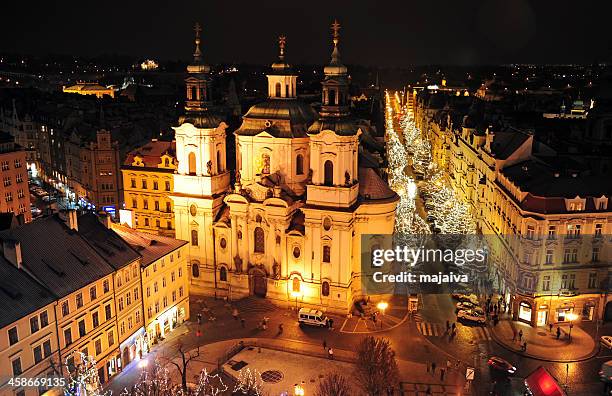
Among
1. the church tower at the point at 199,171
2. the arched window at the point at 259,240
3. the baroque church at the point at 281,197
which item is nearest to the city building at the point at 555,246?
the baroque church at the point at 281,197

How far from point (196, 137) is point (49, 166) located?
60.3m

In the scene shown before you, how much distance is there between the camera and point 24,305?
39.5 meters

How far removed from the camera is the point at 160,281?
54.0 m

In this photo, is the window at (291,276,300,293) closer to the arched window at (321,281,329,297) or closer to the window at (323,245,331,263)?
the arched window at (321,281,329,297)

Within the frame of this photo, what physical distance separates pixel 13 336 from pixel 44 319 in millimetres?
2773

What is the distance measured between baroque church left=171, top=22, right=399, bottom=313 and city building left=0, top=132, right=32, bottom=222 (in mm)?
24678

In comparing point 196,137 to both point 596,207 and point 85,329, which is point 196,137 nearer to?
point 85,329

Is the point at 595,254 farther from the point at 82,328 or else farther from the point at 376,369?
the point at 82,328

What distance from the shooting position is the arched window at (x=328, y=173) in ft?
192

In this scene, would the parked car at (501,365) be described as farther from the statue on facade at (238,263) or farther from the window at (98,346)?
the window at (98,346)

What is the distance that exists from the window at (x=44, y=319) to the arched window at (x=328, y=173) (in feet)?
91.6

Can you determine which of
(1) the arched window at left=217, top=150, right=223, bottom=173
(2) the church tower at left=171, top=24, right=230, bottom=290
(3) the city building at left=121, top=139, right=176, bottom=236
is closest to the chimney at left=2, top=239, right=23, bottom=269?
(2) the church tower at left=171, top=24, right=230, bottom=290

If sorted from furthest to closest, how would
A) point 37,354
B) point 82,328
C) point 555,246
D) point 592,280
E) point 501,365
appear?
1. point 592,280
2. point 555,246
3. point 501,365
4. point 82,328
5. point 37,354

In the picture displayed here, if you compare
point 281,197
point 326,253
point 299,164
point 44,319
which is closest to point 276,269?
point 326,253
